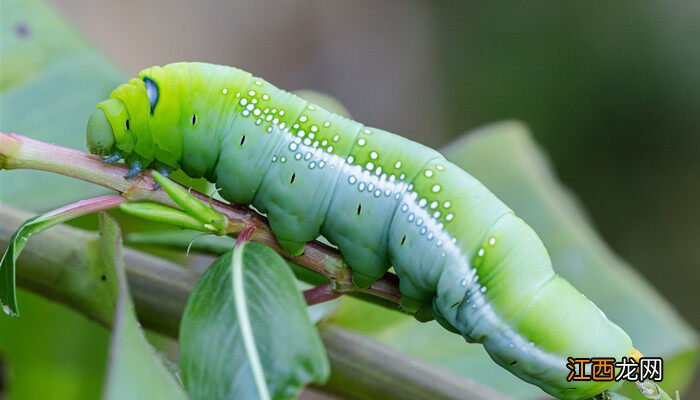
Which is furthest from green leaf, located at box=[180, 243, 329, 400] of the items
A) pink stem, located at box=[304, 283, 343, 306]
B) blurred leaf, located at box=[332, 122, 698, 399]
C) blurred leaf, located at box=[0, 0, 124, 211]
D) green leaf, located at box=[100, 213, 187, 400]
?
blurred leaf, located at box=[0, 0, 124, 211]

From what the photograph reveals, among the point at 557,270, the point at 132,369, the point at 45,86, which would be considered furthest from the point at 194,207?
the point at 557,270

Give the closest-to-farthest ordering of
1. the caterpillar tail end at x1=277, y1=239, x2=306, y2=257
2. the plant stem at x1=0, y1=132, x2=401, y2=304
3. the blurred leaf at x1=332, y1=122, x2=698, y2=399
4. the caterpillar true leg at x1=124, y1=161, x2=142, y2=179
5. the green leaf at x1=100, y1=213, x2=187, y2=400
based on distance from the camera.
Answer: the green leaf at x1=100, y1=213, x2=187, y2=400
the plant stem at x1=0, y1=132, x2=401, y2=304
the caterpillar true leg at x1=124, y1=161, x2=142, y2=179
the caterpillar tail end at x1=277, y1=239, x2=306, y2=257
the blurred leaf at x1=332, y1=122, x2=698, y2=399

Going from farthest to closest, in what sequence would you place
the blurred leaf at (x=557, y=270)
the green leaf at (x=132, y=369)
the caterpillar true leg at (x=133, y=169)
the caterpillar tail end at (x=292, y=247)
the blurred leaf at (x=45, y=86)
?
the blurred leaf at (x=557, y=270)
the blurred leaf at (x=45, y=86)
the caterpillar tail end at (x=292, y=247)
the caterpillar true leg at (x=133, y=169)
the green leaf at (x=132, y=369)

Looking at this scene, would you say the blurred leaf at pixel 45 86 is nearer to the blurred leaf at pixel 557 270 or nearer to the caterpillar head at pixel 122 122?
the caterpillar head at pixel 122 122

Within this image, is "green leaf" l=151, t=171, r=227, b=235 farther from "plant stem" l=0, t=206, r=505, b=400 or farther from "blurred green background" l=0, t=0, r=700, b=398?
"blurred green background" l=0, t=0, r=700, b=398

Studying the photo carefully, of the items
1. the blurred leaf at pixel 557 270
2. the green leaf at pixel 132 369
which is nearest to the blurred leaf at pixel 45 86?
the blurred leaf at pixel 557 270
